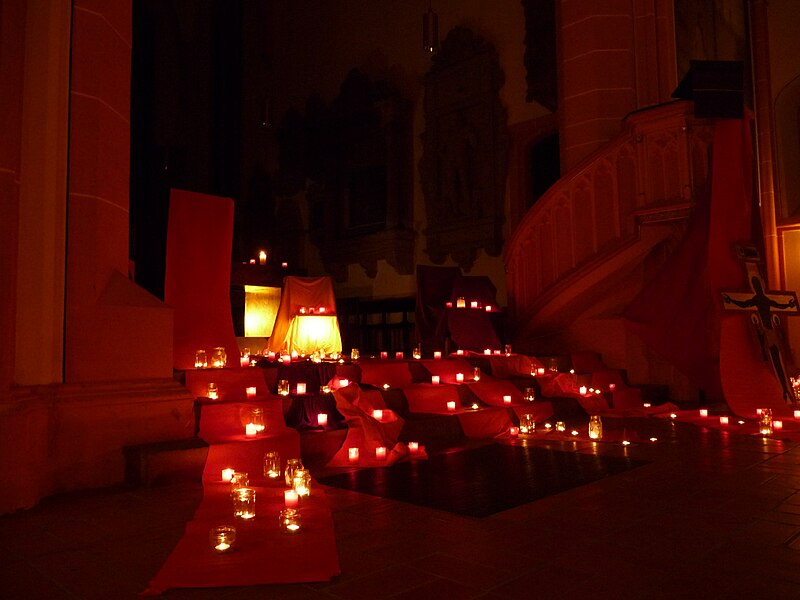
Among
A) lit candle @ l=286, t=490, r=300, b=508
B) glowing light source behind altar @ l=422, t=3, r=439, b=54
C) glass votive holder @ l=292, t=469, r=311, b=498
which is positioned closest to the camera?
lit candle @ l=286, t=490, r=300, b=508

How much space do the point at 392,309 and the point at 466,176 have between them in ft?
8.57

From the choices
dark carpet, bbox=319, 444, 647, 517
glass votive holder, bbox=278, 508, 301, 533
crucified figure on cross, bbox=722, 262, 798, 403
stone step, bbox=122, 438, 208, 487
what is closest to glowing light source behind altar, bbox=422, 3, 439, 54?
crucified figure on cross, bbox=722, 262, 798, 403

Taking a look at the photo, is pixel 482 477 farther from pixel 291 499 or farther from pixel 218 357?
pixel 218 357

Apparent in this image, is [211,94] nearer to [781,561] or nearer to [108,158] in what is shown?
[108,158]

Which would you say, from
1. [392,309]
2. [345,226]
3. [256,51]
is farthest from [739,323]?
[256,51]

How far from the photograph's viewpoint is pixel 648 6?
8.21 metres

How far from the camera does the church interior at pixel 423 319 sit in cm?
268

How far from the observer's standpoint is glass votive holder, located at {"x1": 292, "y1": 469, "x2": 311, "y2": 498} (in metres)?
3.33

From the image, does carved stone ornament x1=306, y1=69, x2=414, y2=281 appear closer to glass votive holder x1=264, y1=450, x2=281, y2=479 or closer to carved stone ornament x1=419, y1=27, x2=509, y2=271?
carved stone ornament x1=419, y1=27, x2=509, y2=271

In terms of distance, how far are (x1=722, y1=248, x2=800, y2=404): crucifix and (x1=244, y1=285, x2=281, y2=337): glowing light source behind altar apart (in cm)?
689

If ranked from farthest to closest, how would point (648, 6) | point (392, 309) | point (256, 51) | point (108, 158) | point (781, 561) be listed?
point (256, 51)
point (392, 309)
point (648, 6)
point (108, 158)
point (781, 561)

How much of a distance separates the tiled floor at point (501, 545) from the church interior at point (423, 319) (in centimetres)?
2

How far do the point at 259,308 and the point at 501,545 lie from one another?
28.2 feet

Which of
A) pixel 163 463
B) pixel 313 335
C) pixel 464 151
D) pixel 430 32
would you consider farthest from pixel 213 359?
pixel 464 151
